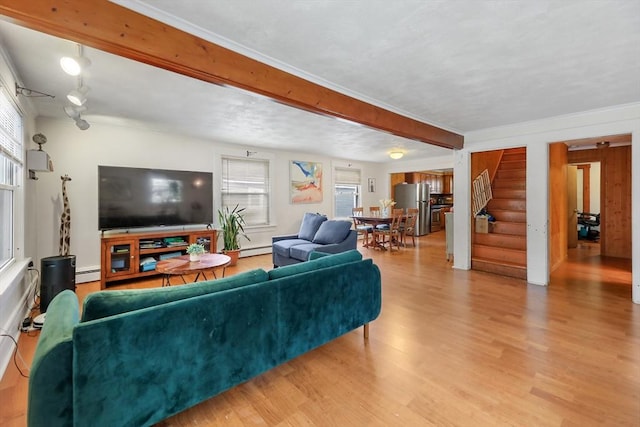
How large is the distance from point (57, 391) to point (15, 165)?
311 cm

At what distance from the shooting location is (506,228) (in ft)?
17.1

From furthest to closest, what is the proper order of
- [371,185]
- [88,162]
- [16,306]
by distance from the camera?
[371,185] → [88,162] → [16,306]

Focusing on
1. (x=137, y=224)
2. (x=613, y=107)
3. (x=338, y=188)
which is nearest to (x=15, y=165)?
(x=137, y=224)

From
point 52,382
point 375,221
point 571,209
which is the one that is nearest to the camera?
point 52,382

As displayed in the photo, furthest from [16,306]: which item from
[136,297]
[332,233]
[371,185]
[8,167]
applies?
[371,185]

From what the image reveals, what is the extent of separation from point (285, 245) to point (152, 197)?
227cm

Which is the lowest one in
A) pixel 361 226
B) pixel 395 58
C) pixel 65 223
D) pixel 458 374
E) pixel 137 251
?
pixel 458 374

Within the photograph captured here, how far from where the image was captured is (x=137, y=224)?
4.43 m

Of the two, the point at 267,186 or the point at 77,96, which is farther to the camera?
the point at 267,186

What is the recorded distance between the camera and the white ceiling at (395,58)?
1760mm

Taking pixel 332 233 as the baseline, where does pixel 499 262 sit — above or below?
below

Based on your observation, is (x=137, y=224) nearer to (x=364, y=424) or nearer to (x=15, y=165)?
(x=15, y=165)

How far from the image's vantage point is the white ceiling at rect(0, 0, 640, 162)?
5.77ft

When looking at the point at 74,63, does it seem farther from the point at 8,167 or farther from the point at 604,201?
the point at 604,201
